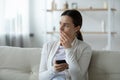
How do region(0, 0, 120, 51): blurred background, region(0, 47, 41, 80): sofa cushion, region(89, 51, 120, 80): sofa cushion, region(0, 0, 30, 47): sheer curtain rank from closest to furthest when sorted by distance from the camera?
region(89, 51, 120, 80): sofa cushion → region(0, 47, 41, 80): sofa cushion → region(0, 0, 30, 47): sheer curtain → region(0, 0, 120, 51): blurred background

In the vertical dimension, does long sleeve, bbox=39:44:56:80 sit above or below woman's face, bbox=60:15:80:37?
below

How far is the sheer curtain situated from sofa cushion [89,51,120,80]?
264 centimetres

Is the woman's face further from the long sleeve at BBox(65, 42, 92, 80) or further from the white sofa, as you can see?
A: the white sofa

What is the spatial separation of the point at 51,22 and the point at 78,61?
3190 mm

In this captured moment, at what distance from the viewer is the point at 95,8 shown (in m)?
4.60

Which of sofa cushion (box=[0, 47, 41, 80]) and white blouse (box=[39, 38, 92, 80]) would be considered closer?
white blouse (box=[39, 38, 92, 80])

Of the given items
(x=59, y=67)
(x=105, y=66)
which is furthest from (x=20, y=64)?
(x=105, y=66)

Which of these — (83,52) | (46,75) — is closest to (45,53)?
(46,75)

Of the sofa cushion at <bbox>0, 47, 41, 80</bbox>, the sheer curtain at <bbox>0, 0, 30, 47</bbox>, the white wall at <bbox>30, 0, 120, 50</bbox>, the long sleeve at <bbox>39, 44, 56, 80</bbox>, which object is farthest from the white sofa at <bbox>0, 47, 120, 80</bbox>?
the white wall at <bbox>30, 0, 120, 50</bbox>

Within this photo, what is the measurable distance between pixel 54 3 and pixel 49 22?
1.34 feet

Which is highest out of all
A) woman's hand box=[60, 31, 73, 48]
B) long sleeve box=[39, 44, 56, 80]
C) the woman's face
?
the woman's face

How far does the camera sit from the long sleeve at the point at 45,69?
1.70 metres

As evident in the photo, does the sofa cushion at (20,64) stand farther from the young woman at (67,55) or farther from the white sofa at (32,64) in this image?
the young woman at (67,55)

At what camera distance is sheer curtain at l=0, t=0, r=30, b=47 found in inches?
162
